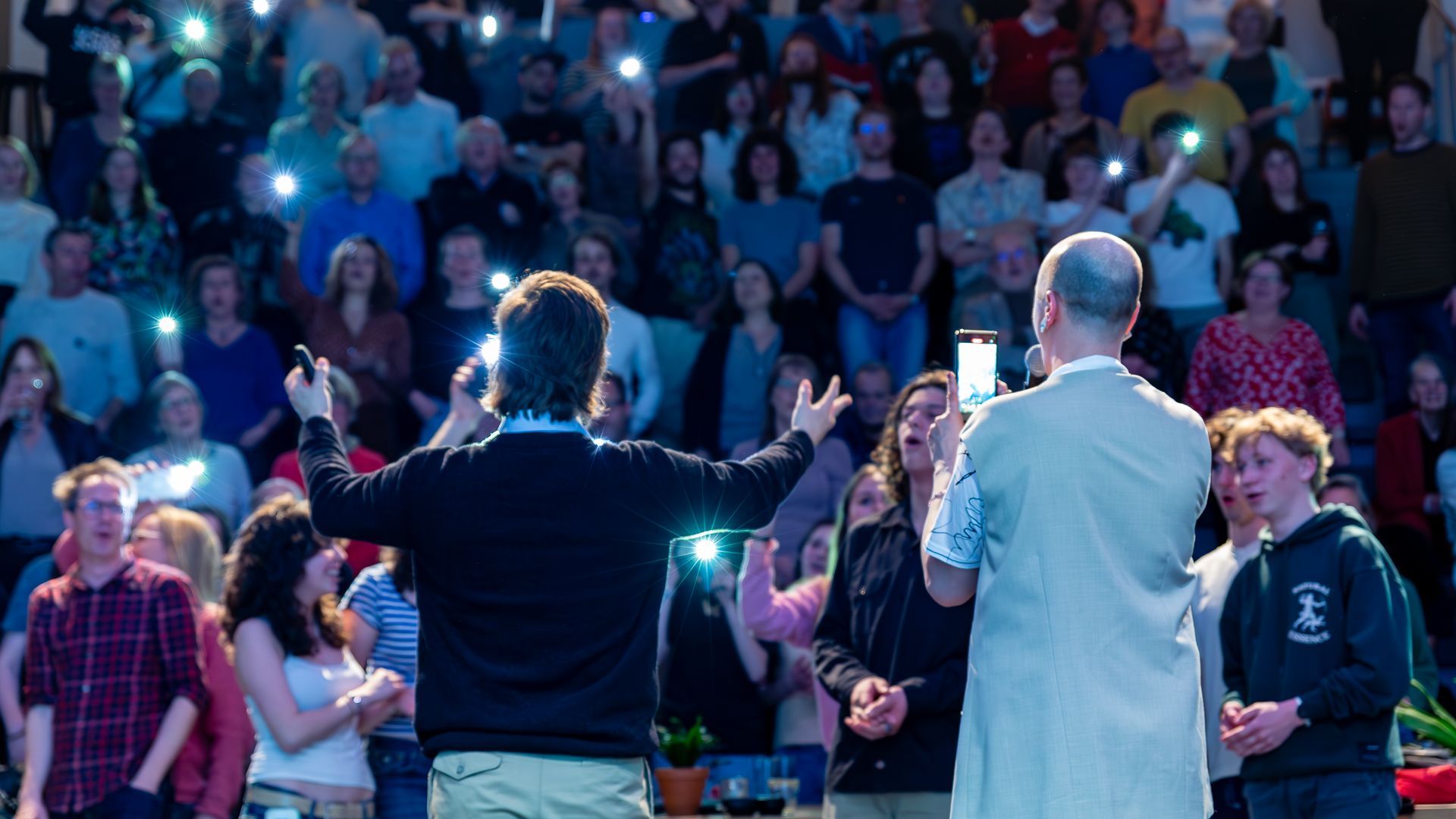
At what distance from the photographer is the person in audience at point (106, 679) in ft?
16.5

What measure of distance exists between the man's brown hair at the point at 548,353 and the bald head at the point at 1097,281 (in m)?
0.85

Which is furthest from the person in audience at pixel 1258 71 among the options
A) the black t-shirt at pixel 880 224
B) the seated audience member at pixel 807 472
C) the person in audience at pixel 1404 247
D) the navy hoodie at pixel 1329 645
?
the navy hoodie at pixel 1329 645

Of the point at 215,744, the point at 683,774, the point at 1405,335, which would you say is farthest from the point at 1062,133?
the point at 215,744

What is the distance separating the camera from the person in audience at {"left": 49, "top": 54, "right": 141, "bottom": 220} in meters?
9.35

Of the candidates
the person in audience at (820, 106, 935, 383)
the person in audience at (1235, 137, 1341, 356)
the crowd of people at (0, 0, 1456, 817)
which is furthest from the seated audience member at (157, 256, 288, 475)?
the person in audience at (1235, 137, 1341, 356)

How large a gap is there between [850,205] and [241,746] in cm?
465

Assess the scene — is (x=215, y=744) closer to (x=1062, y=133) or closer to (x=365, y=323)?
(x=365, y=323)

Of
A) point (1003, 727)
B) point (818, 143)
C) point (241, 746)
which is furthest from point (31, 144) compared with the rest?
point (1003, 727)

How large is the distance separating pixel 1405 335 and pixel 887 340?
8.71 ft

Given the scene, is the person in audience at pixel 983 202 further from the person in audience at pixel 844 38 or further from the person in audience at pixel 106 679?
the person in audience at pixel 106 679

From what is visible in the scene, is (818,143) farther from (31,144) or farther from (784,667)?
(31,144)

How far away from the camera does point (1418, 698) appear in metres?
5.65

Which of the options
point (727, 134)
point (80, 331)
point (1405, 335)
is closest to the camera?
point (80, 331)

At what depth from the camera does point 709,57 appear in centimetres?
1005
